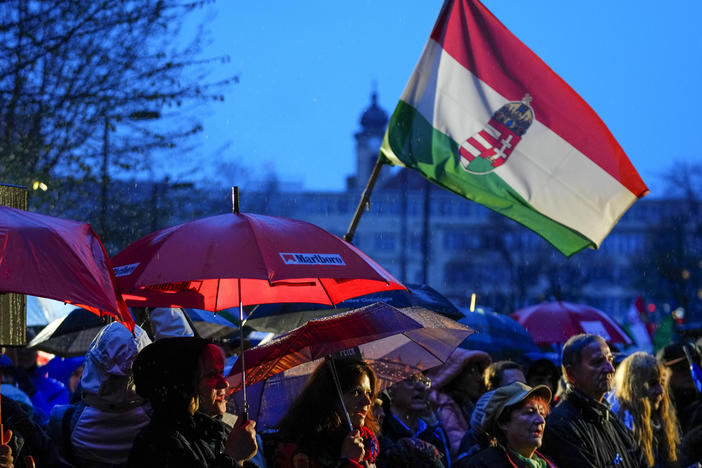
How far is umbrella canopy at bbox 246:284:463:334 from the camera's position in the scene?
7184 millimetres

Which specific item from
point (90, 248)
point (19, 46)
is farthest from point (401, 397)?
point (19, 46)

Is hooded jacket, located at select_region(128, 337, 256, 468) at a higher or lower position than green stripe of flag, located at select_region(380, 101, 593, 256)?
lower

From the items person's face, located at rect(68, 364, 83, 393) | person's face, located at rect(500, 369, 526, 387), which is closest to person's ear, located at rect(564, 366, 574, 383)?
person's face, located at rect(500, 369, 526, 387)

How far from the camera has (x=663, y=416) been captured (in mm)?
7598

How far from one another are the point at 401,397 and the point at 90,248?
3.29 metres

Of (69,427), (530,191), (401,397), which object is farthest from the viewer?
(530,191)

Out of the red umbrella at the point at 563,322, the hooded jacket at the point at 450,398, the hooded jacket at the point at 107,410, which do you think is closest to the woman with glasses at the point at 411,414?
the hooded jacket at the point at 450,398

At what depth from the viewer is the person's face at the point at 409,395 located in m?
6.95

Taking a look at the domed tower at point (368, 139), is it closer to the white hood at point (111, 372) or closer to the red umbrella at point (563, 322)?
the red umbrella at point (563, 322)

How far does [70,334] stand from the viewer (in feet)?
30.1

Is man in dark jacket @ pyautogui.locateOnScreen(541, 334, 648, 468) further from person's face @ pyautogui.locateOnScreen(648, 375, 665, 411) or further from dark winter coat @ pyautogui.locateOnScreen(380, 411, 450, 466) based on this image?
person's face @ pyautogui.locateOnScreen(648, 375, 665, 411)

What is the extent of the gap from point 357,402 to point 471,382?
3.11 metres

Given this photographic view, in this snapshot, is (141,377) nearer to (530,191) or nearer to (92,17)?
(530,191)

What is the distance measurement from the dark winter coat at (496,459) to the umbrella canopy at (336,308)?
154 cm
